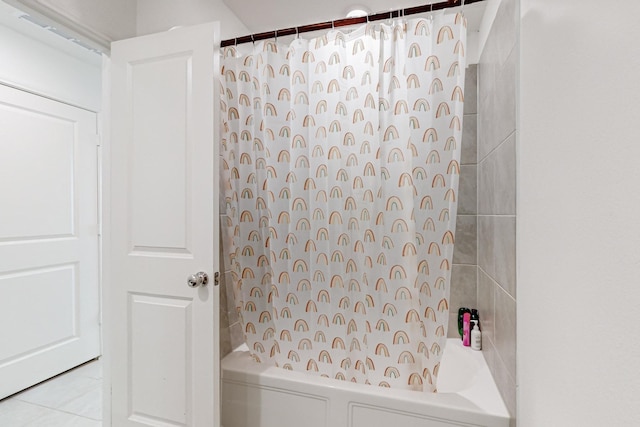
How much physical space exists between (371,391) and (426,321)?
38 cm

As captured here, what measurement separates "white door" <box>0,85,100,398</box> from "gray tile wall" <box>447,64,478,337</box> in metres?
2.89

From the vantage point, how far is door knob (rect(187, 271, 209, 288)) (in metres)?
1.33

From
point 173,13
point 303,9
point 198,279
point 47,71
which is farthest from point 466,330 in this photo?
point 47,71

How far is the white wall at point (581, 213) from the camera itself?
0.54 metres

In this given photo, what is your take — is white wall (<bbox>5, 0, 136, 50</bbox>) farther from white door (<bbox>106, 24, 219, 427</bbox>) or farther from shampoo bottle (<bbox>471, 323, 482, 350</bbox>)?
Answer: shampoo bottle (<bbox>471, 323, 482, 350</bbox>)

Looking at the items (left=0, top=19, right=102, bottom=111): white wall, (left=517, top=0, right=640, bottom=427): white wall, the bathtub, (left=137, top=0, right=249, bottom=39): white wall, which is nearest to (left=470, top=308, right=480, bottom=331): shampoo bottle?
the bathtub

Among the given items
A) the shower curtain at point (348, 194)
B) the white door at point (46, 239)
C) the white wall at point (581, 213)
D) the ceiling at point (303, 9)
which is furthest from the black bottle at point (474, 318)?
the white door at point (46, 239)

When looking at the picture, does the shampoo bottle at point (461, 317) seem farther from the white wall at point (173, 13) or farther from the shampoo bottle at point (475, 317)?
the white wall at point (173, 13)

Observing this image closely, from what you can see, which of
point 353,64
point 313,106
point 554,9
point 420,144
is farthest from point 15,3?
point 554,9

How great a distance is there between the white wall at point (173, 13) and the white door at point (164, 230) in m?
0.21

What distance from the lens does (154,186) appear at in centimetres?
146

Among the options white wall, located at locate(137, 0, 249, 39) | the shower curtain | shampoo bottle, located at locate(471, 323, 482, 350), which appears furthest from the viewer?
shampoo bottle, located at locate(471, 323, 482, 350)

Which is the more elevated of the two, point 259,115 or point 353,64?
point 353,64

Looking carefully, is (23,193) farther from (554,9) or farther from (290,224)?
(554,9)
